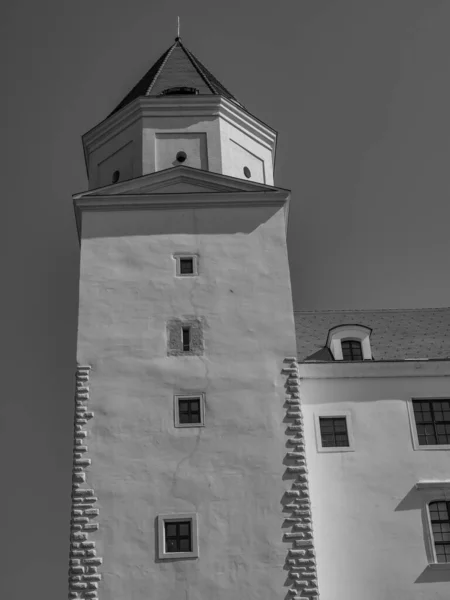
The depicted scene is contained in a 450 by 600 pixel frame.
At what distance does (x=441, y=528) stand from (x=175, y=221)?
9613 mm

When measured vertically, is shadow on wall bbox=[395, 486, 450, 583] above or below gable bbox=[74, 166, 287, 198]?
below

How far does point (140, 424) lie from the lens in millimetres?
21469

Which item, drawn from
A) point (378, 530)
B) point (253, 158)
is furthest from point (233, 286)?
point (378, 530)

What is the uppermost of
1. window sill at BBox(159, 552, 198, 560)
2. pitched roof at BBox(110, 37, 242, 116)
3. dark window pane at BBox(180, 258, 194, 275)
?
pitched roof at BBox(110, 37, 242, 116)

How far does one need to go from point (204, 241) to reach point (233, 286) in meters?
1.44

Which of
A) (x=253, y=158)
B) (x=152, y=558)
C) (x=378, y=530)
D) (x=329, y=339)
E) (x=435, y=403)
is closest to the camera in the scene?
(x=152, y=558)

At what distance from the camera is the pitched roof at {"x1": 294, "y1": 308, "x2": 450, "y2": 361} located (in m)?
25.2

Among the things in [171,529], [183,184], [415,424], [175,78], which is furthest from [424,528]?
[175,78]

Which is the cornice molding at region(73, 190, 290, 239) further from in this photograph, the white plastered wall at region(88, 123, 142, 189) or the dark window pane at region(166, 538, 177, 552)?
the dark window pane at region(166, 538, 177, 552)

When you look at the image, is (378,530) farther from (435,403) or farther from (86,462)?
(86,462)

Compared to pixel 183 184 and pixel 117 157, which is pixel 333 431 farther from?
pixel 117 157

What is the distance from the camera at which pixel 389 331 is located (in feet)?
87.2

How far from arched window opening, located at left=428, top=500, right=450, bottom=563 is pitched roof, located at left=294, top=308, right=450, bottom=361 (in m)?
4.33

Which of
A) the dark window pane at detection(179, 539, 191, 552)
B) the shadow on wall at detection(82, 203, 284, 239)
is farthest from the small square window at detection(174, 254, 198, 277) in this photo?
the dark window pane at detection(179, 539, 191, 552)
